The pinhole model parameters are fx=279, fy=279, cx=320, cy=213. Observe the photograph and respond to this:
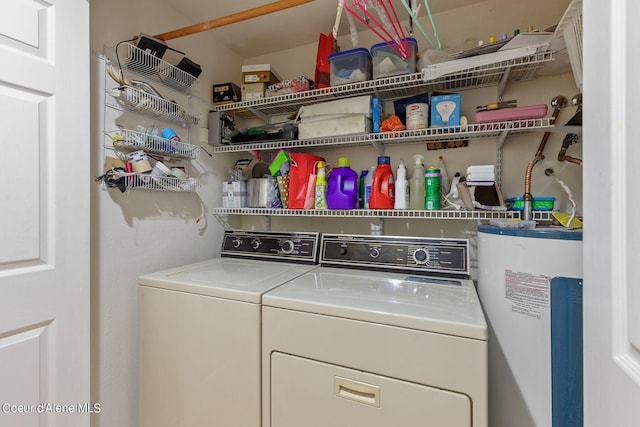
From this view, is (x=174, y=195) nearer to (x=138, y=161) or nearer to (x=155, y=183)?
(x=155, y=183)

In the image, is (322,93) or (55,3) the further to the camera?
(322,93)

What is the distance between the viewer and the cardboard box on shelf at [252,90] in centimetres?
183

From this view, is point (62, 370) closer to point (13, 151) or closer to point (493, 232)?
point (13, 151)

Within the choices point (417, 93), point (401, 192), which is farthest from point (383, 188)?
point (417, 93)

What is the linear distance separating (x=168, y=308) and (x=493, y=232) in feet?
4.73

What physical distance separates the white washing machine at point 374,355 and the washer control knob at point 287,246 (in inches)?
18.3

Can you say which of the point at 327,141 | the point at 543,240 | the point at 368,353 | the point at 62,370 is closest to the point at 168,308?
the point at 62,370

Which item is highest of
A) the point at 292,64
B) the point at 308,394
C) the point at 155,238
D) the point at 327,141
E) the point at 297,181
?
the point at 292,64

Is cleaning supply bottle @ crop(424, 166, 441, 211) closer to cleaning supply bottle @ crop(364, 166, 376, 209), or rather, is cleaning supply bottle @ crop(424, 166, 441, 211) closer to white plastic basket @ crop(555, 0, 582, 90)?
cleaning supply bottle @ crop(364, 166, 376, 209)

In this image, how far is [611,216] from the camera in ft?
1.55

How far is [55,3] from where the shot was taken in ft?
3.41

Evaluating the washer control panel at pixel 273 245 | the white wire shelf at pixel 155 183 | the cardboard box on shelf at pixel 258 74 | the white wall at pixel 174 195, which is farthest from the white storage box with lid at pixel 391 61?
the white wire shelf at pixel 155 183

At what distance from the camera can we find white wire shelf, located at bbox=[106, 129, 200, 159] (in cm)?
130

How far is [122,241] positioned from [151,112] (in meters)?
0.68
